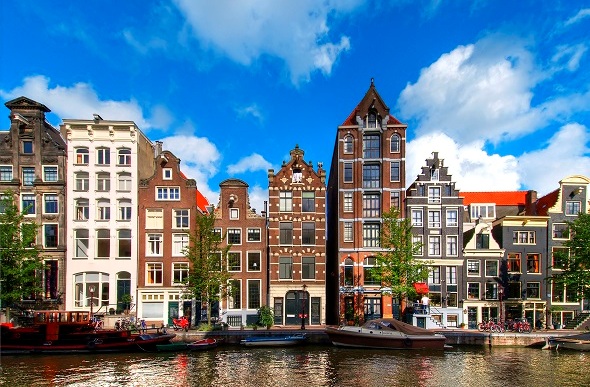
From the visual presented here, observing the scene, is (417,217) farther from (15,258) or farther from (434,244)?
(15,258)

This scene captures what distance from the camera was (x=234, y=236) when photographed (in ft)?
167

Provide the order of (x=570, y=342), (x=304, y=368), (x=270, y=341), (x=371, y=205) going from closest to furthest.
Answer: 1. (x=304, y=368)
2. (x=270, y=341)
3. (x=570, y=342)
4. (x=371, y=205)

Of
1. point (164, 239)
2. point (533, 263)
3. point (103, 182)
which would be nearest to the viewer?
point (164, 239)

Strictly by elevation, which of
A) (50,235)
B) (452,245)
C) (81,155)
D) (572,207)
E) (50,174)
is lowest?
(452,245)

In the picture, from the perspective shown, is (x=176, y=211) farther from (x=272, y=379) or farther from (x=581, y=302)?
(x=581, y=302)

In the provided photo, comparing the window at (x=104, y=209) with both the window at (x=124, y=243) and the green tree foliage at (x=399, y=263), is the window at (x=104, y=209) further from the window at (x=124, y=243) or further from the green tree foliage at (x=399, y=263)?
the green tree foliage at (x=399, y=263)

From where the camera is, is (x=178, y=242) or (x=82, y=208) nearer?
(x=82, y=208)

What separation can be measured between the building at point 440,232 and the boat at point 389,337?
12.1 m

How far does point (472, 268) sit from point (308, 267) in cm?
1763

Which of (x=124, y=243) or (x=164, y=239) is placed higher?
(x=164, y=239)

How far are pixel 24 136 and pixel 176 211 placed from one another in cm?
1746

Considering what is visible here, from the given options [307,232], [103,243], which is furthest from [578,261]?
[103,243]

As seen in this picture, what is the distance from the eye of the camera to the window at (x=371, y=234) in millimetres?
51700

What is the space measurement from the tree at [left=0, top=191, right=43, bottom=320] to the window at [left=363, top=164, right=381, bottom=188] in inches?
1319
